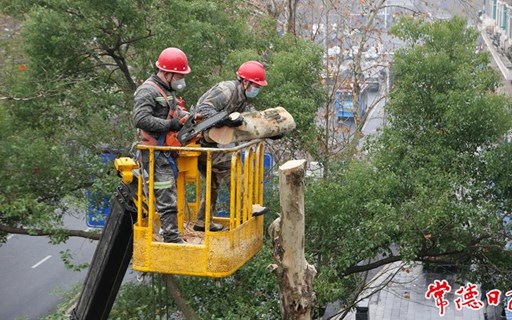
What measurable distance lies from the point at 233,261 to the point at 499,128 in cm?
566

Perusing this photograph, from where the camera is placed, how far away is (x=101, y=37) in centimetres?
1275

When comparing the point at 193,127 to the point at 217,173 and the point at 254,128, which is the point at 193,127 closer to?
the point at 254,128

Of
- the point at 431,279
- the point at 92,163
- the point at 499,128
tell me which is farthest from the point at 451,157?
the point at 431,279

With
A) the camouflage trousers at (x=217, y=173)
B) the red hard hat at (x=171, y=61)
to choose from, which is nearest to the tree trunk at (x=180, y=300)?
the camouflage trousers at (x=217, y=173)

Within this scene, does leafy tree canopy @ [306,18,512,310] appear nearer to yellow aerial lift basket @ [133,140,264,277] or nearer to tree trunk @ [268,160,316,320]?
tree trunk @ [268,160,316,320]

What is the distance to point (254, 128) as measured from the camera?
734 centimetres

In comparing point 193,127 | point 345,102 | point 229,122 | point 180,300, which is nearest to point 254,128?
point 229,122

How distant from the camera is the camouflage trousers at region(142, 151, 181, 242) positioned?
286 inches

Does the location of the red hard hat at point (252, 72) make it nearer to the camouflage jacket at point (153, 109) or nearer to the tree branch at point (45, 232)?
the camouflage jacket at point (153, 109)

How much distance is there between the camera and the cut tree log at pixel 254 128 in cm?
716

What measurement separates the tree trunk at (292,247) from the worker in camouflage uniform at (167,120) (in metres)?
0.84

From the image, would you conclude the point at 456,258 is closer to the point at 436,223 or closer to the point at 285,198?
the point at 436,223

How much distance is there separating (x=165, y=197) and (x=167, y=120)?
0.64 m

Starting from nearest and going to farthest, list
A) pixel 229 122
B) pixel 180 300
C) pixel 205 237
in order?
pixel 229 122 < pixel 205 237 < pixel 180 300
